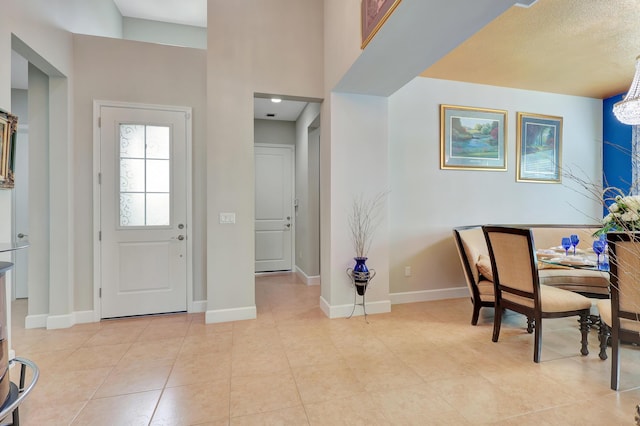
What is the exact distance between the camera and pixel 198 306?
3422mm

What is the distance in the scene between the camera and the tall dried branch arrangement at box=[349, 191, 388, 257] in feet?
11.0

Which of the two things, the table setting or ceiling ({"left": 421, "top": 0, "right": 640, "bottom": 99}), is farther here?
ceiling ({"left": 421, "top": 0, "right": 640, "bottom": 99})

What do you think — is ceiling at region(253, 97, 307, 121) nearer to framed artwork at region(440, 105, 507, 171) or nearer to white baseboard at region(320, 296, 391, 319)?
framed artwork at region(440, 105, 507, 171)

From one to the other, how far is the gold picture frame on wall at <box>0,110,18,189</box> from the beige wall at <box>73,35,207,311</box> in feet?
2.74

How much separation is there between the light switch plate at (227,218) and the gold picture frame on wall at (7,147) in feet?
5.35

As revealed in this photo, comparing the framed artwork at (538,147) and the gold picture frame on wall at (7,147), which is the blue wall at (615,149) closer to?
the framed artwork at (538,147)

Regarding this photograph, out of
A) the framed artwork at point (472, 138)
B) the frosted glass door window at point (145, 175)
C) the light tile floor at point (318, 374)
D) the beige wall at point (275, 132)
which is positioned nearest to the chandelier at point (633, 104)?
the framed artwork at point (472, 138)

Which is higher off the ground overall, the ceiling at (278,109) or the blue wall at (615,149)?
Answer: the ceiling at (278,109)

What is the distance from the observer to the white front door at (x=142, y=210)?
126 inches

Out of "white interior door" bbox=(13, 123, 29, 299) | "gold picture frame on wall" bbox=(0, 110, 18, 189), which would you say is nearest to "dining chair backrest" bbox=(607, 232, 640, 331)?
"gold picture frame on wall" bbox=(0, 110, 18, 189)

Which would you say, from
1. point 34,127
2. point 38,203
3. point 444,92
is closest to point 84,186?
point 38,203

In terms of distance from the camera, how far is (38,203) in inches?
116

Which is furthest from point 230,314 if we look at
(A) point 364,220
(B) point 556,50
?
(B) point 556,50

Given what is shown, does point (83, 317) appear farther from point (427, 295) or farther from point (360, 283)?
point (427, 295)
